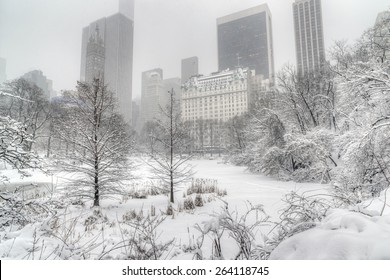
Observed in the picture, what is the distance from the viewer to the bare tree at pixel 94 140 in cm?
672

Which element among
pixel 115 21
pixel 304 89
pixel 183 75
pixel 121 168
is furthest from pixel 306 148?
pixel 115 21

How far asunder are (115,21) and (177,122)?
4.55 metres

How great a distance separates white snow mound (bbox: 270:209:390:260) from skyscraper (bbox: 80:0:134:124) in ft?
19.6

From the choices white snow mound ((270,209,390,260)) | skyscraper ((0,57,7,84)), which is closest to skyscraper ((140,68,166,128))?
skyscraper ((0,57,7,84))

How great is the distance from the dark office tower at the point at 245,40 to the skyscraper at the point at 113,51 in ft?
9.21

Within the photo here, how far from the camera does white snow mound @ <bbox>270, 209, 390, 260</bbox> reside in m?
1.52

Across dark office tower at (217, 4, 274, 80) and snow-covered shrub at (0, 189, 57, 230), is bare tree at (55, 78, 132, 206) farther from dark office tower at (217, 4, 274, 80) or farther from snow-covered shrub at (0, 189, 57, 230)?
dark office tower at (217, 4, 274, 80)

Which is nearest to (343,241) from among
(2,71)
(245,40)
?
(2,71)

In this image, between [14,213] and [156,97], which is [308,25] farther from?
[14,213]

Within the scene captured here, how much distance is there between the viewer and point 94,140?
6809mm

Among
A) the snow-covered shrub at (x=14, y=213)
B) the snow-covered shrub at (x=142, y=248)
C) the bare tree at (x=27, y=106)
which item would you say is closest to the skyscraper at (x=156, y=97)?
the bare tree at (x=27, y=106)

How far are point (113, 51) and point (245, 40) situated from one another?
6428 mm

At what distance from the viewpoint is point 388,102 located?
15.3 feet
